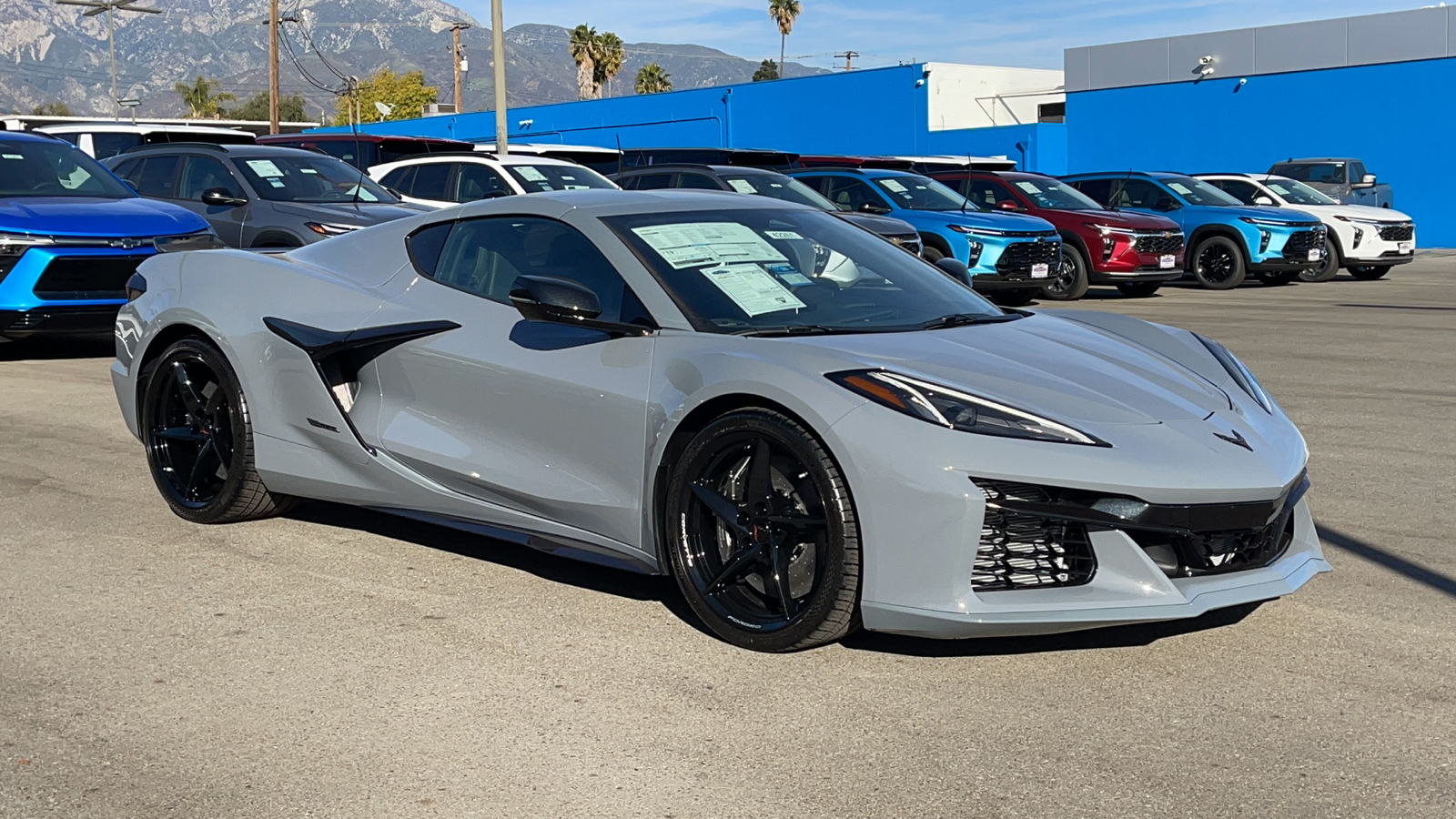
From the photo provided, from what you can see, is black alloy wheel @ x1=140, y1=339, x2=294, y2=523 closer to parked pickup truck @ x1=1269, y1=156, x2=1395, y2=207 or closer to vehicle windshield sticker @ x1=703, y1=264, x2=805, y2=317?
vehicle windshield sticker @ x1=703, y1=264, x2=805, y2=317

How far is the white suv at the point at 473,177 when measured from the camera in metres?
15.3

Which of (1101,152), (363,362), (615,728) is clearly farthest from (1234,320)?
(1101,152)

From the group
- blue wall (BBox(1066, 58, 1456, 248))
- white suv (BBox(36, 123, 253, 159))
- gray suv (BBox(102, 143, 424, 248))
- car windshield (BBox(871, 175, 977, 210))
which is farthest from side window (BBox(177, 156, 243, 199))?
blue wall (BBox(1066, 58, 1456, 248))

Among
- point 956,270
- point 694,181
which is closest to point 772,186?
point 694,181

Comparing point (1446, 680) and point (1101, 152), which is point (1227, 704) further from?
point (1101, 152)

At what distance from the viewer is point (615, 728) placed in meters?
3.79

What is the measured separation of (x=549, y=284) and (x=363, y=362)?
3.48ft

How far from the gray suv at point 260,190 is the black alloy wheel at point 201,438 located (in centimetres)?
616

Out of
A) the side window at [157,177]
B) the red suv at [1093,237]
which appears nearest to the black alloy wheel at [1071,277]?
the red suv at [1093,237]

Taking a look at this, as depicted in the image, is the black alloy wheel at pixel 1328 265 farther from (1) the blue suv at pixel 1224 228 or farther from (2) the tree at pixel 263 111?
(2) the tree at pixel 263 111

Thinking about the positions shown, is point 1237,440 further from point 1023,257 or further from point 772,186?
point 772,186

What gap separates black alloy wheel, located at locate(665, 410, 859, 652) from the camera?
4098mm

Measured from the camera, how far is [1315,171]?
27.3 metres

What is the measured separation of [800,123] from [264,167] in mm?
32984
